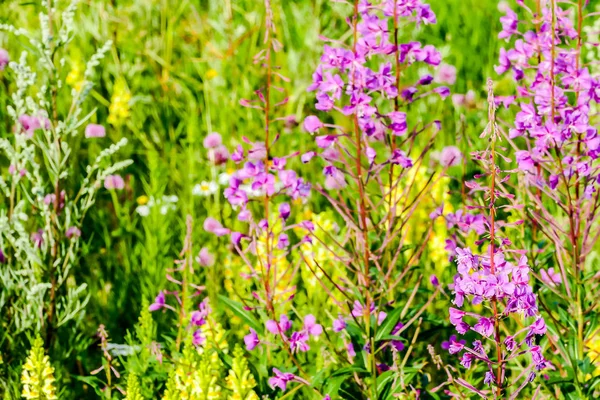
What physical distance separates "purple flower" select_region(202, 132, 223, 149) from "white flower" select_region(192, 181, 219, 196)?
0.21 m

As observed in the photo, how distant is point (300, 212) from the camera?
11.6 feet

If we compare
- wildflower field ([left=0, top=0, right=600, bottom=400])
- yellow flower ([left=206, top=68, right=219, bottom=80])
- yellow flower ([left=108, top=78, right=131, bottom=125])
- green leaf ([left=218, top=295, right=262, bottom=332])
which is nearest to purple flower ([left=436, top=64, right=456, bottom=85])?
wildflower field ([left=0, top=0, right=600, bottom=400])

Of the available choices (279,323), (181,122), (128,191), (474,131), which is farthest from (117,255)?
(474,131)

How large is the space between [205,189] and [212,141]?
0.27m

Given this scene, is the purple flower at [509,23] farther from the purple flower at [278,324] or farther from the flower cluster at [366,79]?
the purple flower at [278,324]

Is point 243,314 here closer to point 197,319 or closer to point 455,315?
point 197,319

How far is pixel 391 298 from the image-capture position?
247 cm

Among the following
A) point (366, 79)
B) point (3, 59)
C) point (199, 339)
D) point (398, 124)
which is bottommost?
point (199, 339)

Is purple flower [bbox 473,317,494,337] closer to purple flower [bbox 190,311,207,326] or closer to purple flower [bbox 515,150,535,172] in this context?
purple flower [bbox 515,150,535,172]

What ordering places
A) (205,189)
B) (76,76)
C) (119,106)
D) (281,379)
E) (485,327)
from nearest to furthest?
(485,327) < (281,379) < (205,189) < (119,106) < (76,76)

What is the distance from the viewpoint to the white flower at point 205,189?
11.8 ft

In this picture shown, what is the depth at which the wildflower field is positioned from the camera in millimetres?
2098

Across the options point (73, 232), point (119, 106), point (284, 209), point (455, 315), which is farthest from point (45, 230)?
point (455, 315)

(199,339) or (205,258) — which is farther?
(205,258)
